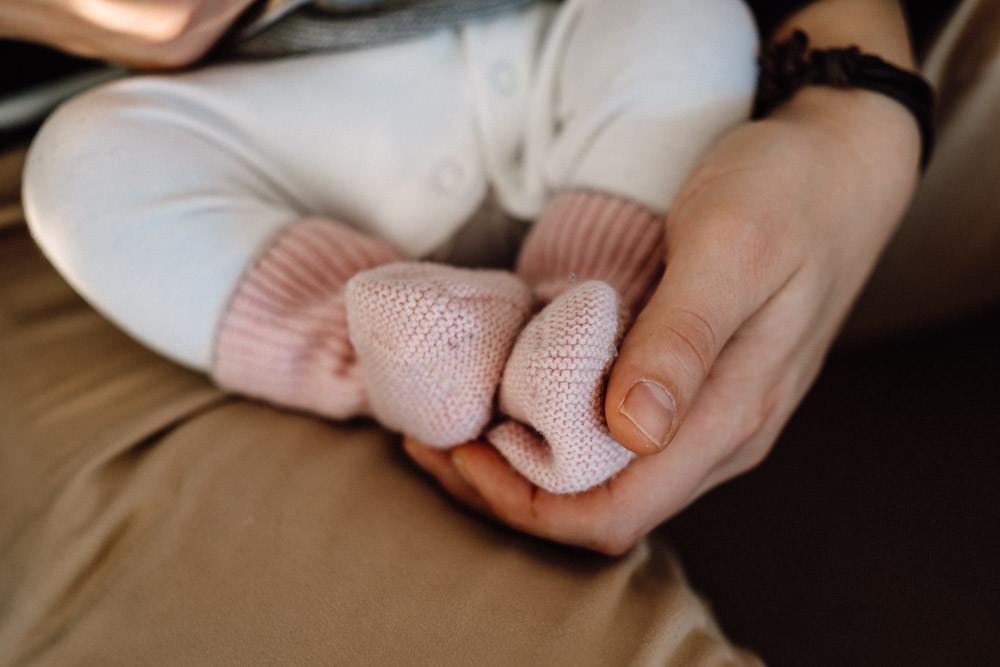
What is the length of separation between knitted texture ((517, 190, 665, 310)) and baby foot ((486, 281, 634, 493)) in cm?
8

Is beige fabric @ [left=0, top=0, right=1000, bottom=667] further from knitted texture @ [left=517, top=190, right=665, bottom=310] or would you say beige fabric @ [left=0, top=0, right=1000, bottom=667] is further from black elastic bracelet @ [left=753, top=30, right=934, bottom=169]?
knitted texture @ [left=517, top=190, right=665, bottom=310]

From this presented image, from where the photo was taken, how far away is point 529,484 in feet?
1.29

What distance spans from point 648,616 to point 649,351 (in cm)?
15

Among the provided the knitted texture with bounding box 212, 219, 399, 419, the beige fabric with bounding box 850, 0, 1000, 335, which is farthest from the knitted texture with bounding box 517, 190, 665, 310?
the beige fabric with bounding box 850, 0, 1000, 335

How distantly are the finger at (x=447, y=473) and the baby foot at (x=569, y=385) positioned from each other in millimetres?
69

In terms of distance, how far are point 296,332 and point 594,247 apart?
0.22 meters

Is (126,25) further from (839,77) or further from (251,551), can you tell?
(839,77)

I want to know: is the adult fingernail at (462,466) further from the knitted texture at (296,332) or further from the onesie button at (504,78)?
the onesie button at (504,78)

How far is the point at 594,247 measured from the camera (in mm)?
465

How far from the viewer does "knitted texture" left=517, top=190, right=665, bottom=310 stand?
438 millimetres

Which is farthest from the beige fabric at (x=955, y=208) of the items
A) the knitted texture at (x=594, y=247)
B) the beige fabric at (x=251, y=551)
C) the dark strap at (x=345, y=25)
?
the dark strap at (x=345, y=25)

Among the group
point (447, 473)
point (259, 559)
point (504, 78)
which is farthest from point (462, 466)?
point (504, 78)

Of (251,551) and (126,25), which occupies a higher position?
(126,25)

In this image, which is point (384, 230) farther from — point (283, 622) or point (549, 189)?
point (283, 622)
